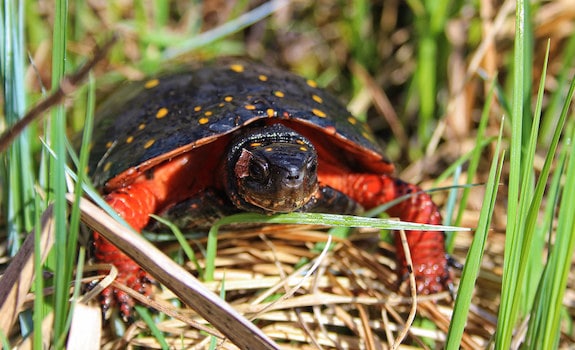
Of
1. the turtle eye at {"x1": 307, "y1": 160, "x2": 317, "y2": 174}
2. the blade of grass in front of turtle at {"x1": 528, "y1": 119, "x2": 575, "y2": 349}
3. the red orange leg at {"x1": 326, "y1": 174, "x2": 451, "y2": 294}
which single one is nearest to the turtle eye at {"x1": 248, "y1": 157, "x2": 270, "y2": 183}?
the turtle eye at {"x1": 307, "y1": 160, "x2": 317, "y2": 174}

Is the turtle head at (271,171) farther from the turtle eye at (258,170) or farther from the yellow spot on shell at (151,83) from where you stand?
the yellow spot on shell at (151,83)

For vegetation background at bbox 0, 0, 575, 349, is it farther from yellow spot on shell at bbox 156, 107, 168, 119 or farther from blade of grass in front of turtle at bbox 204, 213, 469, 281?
yellow spot on shell at bbox 156, 107, 168, 119

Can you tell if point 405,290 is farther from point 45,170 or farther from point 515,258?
point 45,170

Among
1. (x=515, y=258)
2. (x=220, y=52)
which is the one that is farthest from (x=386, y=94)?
(x=515, y=258)

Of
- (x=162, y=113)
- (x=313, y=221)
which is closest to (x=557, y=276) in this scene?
(x=313, y=221)

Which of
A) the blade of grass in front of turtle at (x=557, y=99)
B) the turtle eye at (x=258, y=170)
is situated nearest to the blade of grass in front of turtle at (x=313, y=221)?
the turtle eye at (x=258, y=170)
